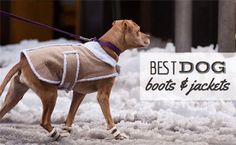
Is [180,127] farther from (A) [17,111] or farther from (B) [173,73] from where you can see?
(A) [17,111]

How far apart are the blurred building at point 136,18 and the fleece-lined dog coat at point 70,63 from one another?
2.08 m

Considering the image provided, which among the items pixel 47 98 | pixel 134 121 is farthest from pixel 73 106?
pixel 134 121

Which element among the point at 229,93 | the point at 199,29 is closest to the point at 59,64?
the point at 229,93

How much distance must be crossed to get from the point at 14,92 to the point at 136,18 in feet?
15.0

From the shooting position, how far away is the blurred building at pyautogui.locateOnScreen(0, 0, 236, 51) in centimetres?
639

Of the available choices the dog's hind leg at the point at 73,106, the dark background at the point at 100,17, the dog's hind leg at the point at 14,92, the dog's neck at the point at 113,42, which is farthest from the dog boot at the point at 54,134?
the dark background at the point at 100,17

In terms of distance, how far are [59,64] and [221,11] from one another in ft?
8.61

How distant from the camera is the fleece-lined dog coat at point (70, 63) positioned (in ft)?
14.0

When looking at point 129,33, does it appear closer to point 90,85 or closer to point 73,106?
point 90,85

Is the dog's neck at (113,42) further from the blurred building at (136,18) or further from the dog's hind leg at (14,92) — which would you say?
the blurred building at (136,18)

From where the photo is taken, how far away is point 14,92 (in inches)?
174

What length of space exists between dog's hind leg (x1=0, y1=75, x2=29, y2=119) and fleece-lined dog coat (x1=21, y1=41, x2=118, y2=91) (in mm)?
225

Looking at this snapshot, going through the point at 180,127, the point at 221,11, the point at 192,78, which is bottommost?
the point at 180,127

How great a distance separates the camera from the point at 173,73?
16.9 feet
